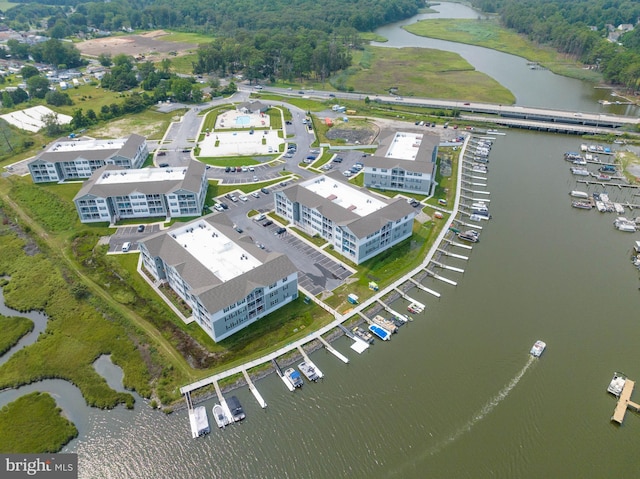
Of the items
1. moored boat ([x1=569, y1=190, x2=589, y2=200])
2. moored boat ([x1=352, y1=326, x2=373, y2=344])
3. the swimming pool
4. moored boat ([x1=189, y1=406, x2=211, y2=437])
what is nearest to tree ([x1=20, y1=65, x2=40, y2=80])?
the swimming pool

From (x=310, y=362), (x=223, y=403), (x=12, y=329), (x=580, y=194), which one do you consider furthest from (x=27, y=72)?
(x=580, y=194)

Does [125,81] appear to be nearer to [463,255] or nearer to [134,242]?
[134,242]

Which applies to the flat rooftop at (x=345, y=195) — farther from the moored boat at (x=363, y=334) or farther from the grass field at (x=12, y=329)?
the grass field at (x=12, y=329)

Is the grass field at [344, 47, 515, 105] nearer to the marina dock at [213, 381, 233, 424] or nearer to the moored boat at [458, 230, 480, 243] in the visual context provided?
the moored boat at [458, 230, 480, 243]

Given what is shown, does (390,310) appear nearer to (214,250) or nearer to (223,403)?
(223,403)

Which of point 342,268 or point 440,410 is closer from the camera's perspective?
point 440,410

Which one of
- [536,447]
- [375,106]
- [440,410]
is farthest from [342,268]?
[375,106]

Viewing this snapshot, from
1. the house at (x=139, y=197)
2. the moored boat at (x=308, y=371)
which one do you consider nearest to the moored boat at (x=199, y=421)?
the moored boat at (x=308, y=371)
